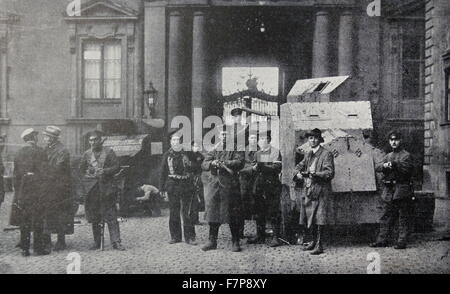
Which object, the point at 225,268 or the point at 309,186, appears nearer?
the point at 225,268

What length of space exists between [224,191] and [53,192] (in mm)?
2566

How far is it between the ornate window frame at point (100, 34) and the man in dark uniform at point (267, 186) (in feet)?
24.8

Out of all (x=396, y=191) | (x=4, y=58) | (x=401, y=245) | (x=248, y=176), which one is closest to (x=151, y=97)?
(x=4, y=58)

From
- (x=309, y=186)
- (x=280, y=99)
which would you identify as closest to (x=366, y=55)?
(x=280, y=99)

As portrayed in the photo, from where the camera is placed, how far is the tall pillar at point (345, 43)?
50.5ft

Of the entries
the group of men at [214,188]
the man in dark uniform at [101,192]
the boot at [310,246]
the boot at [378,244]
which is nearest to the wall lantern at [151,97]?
the group of men at [214,188]

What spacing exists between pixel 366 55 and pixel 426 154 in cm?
388

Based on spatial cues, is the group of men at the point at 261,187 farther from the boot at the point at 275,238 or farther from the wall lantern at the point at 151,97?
the wall lantern at the point at 151,97

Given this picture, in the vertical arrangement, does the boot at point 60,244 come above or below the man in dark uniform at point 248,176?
below

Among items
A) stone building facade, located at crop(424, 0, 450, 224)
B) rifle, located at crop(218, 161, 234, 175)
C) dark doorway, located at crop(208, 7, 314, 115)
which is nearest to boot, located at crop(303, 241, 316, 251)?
rifle, located at crop(218, 161, 234, 175)

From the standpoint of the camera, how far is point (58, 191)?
25.5ft

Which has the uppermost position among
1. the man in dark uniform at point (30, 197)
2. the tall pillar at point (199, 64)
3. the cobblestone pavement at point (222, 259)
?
the tall pillar at point (199, 64)

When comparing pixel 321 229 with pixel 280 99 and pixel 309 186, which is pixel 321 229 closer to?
pixel 309 186
